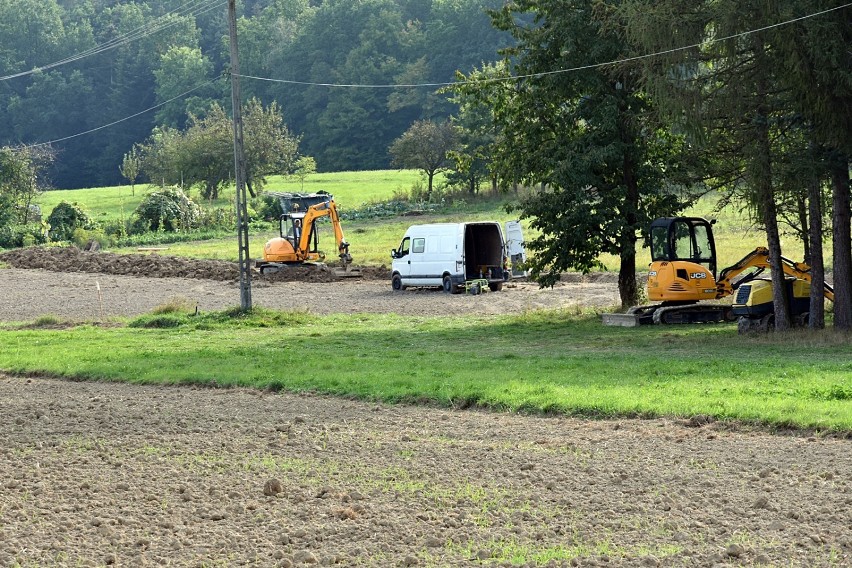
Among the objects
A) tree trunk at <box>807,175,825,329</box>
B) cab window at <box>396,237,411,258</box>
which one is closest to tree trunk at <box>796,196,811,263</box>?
tree trunk at <box>807,175,825,329</box>

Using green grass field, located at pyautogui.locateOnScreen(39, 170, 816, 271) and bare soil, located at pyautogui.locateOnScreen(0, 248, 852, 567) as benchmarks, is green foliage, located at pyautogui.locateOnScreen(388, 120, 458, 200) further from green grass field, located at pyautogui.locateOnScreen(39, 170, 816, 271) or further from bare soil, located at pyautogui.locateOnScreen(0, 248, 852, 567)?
bare soil, located at pyautogui.locateOnScreen(0, 248, 852, 567)

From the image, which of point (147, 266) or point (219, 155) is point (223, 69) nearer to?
point (219, 155)

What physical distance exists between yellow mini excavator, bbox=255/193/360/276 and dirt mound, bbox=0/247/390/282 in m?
0.72

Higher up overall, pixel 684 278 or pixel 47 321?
pixel 684 278

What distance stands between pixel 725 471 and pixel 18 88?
140746 mm

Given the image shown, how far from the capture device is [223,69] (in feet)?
422

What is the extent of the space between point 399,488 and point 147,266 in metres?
39.2

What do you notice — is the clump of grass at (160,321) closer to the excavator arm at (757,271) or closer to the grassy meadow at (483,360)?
the grassy meadow at (483,360)

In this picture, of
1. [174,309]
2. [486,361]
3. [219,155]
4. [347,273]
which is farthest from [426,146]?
[486,361]

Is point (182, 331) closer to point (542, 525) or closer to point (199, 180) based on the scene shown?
point (542, 525)

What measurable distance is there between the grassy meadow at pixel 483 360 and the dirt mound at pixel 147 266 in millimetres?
13006

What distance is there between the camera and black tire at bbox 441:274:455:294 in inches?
1502

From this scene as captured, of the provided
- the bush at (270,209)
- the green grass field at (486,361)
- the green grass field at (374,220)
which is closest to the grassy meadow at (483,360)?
the green grass field at (486,361)

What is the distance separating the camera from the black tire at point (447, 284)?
38.2m
